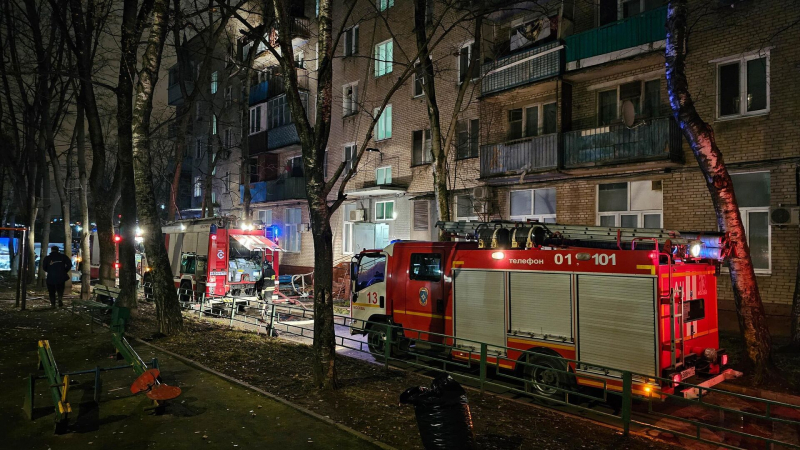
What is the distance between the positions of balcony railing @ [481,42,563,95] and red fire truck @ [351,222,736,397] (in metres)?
9.73

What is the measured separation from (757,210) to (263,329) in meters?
13.8

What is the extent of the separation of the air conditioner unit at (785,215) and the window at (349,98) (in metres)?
19.1

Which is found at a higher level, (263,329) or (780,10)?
(780,10)

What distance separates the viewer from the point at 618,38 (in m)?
15.8

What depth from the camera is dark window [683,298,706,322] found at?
7.80 metres

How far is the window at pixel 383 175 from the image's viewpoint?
24.9 m

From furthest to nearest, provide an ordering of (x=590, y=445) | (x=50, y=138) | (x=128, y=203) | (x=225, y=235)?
(x=50, y=138), (x=225, y=235), (x=128, y=203), (x=590, y=445)

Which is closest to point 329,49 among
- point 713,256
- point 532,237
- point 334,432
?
point 532,237

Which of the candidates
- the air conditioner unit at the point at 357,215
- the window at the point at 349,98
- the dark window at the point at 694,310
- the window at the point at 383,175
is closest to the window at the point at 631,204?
the dark window at the point at 694,310

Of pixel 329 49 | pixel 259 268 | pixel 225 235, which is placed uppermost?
pixel 329 49

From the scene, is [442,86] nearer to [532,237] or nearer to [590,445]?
[532,237]

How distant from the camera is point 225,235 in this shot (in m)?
18.9

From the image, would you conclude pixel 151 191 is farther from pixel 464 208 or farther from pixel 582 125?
pixel 582 125

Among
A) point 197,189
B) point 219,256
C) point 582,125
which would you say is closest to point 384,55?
point 582,125
